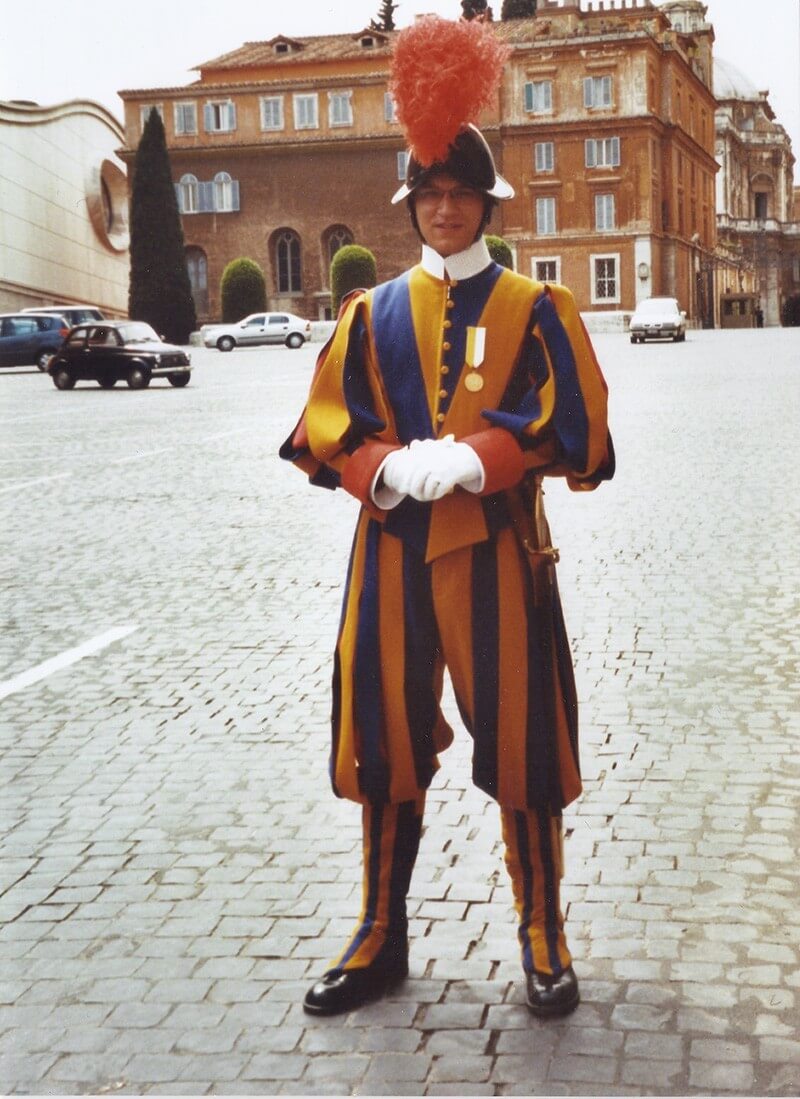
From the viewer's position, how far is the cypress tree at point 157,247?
44.4 metres

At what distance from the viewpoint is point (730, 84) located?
114000 mm

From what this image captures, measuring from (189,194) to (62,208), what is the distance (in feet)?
21.6

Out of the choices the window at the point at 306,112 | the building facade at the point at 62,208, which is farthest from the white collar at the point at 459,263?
the window at the point at 306,112

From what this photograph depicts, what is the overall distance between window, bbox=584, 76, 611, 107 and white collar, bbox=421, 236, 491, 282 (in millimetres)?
49322

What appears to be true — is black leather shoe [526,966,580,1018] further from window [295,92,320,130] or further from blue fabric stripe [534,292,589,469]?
window [295,92,320,130]

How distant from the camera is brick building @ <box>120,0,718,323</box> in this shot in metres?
49.6

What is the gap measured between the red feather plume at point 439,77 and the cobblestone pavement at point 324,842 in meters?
1.78

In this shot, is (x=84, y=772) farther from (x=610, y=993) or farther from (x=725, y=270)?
(x=725, y=270)

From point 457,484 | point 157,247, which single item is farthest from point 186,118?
point 457,484

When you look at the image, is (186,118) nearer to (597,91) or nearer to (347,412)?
(597,91)

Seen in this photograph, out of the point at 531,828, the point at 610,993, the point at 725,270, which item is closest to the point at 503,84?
the point at 531,828

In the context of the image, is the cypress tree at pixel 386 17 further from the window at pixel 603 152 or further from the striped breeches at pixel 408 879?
the window at pixel 603 152

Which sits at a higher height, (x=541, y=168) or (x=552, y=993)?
(x=541, y=168)

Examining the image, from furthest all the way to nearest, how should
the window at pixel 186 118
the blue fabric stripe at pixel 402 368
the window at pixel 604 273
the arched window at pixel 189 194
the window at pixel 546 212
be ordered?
1. the arched window at pixel 189 194
2. the window at pixel 604 273
3. the window at pixel 186 118
4. the window at pixel 546 212
5. the blue fabric stripe at pixel 402 368
